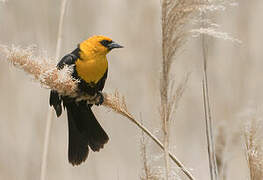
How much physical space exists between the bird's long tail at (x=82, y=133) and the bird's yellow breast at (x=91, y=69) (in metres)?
0.20

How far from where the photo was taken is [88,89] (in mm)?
2652

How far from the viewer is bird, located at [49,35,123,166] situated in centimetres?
264

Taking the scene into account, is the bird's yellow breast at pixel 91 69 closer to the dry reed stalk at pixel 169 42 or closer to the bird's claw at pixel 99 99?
the bird's claw at pixel 99 99

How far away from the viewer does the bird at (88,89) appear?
264 centimetres

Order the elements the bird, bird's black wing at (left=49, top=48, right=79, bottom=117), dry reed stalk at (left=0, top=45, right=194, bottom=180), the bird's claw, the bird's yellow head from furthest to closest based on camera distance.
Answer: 1. the bird's yellow head
2. the bird
3. bird's black wing at (left=49, top=48, right=79, bottom=117)
4. the bird's claw
5. dry reed stalk at (left=0, top=45, right=194, bottom=180)

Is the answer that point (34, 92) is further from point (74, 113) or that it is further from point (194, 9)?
point (194, 9)

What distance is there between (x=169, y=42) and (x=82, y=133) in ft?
5.23

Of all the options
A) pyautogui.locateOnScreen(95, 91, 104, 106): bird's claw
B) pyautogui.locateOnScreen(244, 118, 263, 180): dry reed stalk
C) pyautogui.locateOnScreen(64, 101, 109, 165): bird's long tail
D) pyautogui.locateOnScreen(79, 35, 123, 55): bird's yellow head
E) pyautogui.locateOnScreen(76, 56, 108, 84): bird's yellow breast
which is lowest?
pyautogui.locateOnScreen(64, 101, 109, 165): bird's long tail

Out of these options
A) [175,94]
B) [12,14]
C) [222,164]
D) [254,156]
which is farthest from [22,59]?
[12,14]

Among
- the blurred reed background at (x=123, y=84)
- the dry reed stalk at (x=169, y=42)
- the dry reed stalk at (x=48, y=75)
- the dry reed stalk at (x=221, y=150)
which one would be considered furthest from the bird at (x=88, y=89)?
the dry reed stalk at (x=169, y=42)

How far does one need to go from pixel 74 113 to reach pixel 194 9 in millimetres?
1698

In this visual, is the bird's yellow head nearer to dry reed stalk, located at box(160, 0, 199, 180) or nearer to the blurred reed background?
the blurred reed background

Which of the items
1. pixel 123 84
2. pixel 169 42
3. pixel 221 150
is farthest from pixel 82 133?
pixel 169 42

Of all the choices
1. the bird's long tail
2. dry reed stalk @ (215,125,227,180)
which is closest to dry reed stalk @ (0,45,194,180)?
dry reed stalk @ (215,125,227,180)
